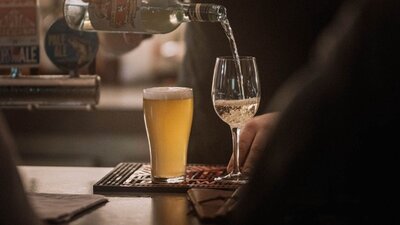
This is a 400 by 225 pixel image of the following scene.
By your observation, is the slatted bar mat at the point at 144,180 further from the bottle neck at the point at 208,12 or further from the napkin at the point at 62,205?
the bottle neck at the point at 208,12

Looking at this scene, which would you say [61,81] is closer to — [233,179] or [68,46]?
[68,46]

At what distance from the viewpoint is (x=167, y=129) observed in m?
1.44

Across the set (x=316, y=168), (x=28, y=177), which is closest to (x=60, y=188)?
(x=28, y=177)

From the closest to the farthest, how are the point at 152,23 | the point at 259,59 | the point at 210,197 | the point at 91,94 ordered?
1. the point at 210,197
2. the point at 152,23
3. the point at 91,94
4. the point at 259,59

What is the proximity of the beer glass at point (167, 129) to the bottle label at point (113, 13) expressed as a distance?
0.20m

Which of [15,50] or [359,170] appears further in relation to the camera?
[15,50]

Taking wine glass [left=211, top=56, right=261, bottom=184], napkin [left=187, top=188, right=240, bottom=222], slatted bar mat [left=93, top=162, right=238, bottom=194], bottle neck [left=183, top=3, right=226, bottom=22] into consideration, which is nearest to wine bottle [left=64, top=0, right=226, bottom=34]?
bottle neck [left=183, top=3, right=226, bottom=22]

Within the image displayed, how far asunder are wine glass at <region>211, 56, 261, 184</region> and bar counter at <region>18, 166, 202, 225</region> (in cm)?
18

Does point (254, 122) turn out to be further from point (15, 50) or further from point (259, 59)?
point (15, 50)

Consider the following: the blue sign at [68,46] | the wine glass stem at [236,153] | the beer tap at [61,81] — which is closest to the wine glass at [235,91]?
the wine glass stem at [236,153]

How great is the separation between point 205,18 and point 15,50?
1.98 ft

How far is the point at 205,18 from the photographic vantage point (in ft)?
5.14

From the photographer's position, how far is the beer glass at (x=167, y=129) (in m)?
1.44

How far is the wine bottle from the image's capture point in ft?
5.14
